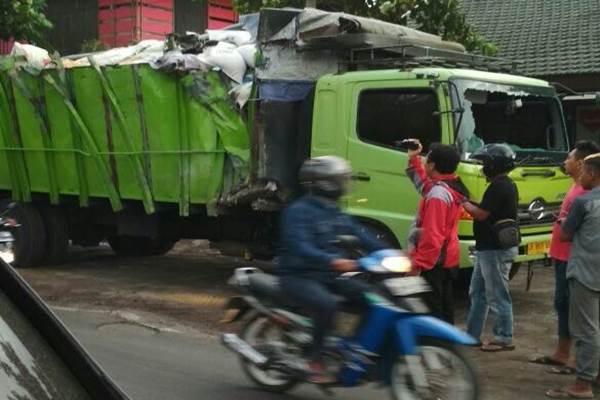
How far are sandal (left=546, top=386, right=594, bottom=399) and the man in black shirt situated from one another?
39.0 inches

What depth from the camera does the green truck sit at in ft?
23.9

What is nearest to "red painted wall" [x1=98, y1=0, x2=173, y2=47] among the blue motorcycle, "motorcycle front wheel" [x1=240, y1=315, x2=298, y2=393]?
"motorcycle front wheel" [x1=240, y1=315, x2=298, y2=393]

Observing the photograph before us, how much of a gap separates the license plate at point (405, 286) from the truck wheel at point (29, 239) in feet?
21.2

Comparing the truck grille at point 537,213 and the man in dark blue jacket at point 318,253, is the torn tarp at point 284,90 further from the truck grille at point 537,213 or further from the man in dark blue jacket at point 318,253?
the man in dark blue jacket at point 318,253

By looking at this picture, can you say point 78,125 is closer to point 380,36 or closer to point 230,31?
point 230,31

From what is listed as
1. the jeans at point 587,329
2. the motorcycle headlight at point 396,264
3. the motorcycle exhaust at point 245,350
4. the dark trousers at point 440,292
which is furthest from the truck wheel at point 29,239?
the jeans at point 587,329

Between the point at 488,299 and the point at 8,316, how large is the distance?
15.0 ft

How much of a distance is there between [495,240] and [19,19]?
799 cm

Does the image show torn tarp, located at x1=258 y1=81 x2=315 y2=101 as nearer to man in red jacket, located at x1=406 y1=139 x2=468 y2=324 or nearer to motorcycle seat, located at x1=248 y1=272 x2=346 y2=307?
man in red jacket, located at x1=406 y1=139 x2=468 y2=324

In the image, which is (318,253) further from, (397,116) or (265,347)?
(397,116)

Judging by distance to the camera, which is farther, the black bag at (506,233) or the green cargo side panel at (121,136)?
the green cargo side panel at (121,136)

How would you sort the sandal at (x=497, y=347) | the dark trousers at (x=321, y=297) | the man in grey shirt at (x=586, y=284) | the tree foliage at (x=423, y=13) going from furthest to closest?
1. the tree foliage at (x=423, y=13)
2. the sandal at (x=497, y=347)
3. the man in grey shirt at (x=586, y=284)
4. the dark trousers at (x=321, y=297)

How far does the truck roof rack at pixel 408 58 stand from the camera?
7.81 meters

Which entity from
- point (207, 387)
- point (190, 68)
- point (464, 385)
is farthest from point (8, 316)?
point (190, 68)
